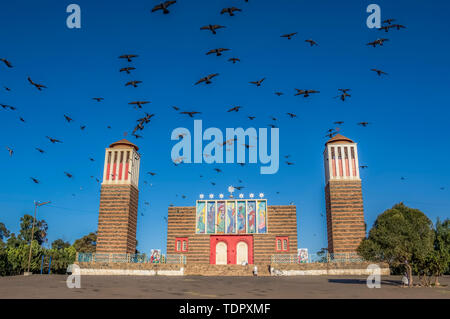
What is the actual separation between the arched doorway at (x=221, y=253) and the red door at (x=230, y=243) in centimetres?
41

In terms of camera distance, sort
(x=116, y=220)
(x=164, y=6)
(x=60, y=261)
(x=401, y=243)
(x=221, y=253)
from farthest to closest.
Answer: (x=221, y=253) < (x=60, y=261) < (x=116, y=220) < (x=401, y=243) < (x=164, y=6)

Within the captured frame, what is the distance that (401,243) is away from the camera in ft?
67.8

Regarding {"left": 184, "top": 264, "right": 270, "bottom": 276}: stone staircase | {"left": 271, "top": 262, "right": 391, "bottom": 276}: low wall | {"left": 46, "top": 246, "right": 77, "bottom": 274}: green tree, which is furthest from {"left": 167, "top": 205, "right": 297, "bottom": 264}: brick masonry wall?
{"left": 46, "top": 246, "right": 77, "bottom": 274}: green tree

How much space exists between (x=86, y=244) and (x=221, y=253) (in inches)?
1215

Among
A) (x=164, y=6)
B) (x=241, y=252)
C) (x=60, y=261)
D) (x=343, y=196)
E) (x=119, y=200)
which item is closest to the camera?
(x=164, y=6)

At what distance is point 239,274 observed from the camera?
39188 millimetres

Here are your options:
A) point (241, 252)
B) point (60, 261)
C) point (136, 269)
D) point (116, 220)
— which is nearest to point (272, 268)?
point (241, 252)

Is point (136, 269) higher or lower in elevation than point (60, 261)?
lower


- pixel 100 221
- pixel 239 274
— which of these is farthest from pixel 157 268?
pixel 100 221

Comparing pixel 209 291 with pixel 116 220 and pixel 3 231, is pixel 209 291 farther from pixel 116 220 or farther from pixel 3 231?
pixel 3 231

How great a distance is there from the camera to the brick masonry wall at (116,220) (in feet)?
147
